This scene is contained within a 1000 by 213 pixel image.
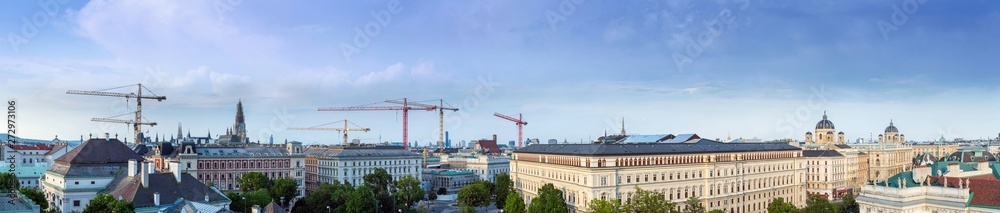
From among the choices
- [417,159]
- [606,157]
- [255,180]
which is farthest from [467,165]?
[606,157]

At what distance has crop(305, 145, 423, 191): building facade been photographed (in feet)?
440

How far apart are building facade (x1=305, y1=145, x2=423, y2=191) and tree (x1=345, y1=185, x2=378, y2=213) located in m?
48.2

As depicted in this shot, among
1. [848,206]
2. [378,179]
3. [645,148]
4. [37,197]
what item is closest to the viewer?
[37,197]

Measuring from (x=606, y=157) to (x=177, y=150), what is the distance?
78.8 meters

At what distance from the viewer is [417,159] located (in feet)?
486

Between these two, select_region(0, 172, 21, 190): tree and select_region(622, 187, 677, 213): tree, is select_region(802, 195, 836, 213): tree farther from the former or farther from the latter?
select_region(0, 172, 21, 190): tree

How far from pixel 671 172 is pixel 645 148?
5.01 meters

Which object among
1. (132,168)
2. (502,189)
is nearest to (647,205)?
(502,189)

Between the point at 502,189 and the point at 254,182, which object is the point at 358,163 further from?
the point at 502,189

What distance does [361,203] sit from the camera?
8438cm

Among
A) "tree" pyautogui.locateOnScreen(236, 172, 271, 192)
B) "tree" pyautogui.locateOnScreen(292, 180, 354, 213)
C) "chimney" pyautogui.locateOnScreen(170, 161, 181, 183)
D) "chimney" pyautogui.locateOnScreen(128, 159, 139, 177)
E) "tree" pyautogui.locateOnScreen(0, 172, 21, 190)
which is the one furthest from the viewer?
"tree" pyautogui.locateOnScreen(236, 172, 271, 192)

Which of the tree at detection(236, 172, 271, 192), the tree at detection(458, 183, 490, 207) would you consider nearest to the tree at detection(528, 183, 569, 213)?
the tree at detection(458, 183, 490, 207)

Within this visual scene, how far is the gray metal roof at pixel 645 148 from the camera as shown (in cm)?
8962

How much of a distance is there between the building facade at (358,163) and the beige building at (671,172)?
3792 centimetres
